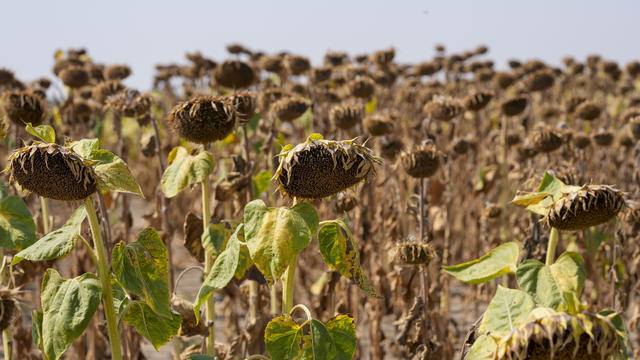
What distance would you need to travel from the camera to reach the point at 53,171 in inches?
56.2

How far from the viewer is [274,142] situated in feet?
13.0

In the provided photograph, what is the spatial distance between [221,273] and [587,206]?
0.95 m

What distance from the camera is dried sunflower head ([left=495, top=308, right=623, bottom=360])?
1.03 m

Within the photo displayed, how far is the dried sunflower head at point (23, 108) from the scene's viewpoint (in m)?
2.99

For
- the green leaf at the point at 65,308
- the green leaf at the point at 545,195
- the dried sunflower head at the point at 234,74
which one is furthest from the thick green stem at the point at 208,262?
the dried sunflower head at the point at 234,74

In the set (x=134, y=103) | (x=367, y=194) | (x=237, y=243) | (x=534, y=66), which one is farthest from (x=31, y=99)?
(x=534, y=66)

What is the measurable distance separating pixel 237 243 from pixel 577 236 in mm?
3248

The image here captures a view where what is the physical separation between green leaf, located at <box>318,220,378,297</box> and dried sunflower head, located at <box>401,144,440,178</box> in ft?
5.26

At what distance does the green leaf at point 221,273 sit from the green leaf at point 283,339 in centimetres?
16

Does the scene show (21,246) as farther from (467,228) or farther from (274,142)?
(467,228)

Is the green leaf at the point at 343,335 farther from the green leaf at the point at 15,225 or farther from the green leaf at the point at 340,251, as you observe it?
the green leaf at the point at 15,225

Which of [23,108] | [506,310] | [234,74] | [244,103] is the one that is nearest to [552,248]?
[506,310]

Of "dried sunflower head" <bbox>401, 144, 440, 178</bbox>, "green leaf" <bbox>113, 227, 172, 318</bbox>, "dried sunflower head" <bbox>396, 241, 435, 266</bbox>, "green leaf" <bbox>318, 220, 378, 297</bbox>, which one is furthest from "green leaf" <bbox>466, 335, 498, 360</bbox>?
"dried sunflower head" <bbox>401, 144, 440, 178</bbox>

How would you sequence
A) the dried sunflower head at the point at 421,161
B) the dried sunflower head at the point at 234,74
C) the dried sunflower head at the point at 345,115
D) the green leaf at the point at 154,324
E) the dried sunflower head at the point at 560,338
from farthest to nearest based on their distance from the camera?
the dried sunflower head at the point at 345,115, the dried sunflower head at the point at 234,74, the dried sunflower head at the point at 421,161, the green leaf at the point at 154,324, the dried sunflower head at the point at 560,338
